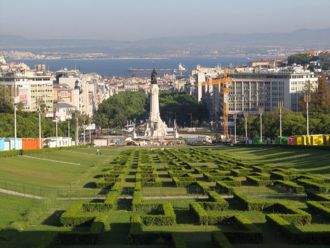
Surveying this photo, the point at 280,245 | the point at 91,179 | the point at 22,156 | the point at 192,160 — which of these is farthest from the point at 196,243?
the point at 192,160

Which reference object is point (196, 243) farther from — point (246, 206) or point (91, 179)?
point (91, 179)

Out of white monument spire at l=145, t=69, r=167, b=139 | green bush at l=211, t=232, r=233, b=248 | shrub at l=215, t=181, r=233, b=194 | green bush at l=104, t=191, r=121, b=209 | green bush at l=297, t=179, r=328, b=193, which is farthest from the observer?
white monument spire at l=145, t=69, r=167, b=139

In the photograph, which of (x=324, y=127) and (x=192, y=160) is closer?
(x=192, y=160)

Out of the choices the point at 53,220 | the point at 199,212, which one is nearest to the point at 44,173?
the point at 53,220

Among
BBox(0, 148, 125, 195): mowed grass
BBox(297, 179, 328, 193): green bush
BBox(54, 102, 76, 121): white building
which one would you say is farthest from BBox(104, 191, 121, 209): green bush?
BBox(54, 102, 76, 121): white building

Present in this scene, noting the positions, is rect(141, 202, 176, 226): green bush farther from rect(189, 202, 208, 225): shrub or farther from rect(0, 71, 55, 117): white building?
rect(0, 71, 55, 117): white building

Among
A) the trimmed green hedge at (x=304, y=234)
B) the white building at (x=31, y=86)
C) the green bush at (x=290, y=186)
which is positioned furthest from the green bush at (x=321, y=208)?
the white building at (x=31, y=86)

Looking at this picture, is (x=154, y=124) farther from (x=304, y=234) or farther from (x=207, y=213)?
(x=304, y=234)
